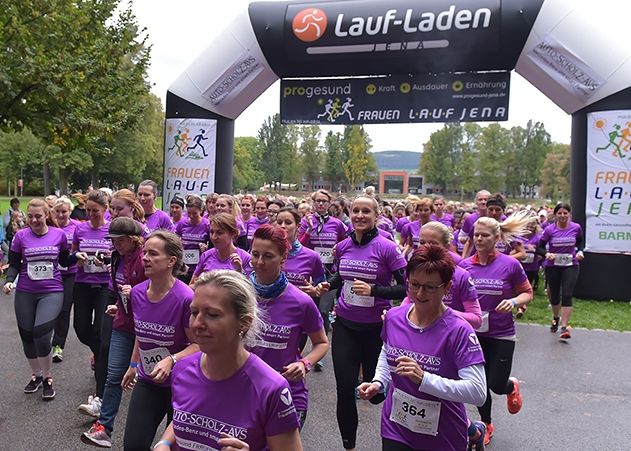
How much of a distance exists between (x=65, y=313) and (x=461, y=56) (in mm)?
8102

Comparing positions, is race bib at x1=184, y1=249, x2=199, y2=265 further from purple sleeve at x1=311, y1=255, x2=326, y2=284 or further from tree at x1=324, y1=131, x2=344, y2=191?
tree at x1=324, y1=131, x2=344, y2=191

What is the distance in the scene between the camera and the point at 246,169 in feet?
303

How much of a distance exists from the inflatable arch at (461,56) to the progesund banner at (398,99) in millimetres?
258

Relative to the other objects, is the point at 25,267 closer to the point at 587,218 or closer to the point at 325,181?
the point at 587,218

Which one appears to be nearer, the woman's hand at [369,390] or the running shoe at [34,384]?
the woman's hand at [369,390]

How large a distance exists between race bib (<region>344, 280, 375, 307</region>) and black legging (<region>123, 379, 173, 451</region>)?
1.63 m

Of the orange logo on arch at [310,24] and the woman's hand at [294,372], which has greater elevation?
the orange logo on arch at [310,24]

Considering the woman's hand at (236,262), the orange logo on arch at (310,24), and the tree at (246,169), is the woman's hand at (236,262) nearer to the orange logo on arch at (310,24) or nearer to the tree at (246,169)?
the orange logo on arch at (310,24)

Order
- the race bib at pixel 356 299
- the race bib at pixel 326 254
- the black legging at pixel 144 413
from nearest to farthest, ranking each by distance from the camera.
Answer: the black legging at pixel 144 413 < the race bib at pixel 356 299 < the race bib at pixel 326 254

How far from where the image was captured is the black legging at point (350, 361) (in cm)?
401

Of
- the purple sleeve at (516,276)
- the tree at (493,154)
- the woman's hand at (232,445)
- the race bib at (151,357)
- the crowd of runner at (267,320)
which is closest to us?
the woman's hand at (232,445)

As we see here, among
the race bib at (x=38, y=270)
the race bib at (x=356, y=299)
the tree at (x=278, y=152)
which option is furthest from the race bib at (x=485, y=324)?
the tree at (x=278, y=152)

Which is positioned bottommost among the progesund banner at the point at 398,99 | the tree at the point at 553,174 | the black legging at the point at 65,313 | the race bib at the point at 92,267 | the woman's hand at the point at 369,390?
the black legging at the point at 65,313

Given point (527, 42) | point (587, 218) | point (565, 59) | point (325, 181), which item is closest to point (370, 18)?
point (527, 42)
